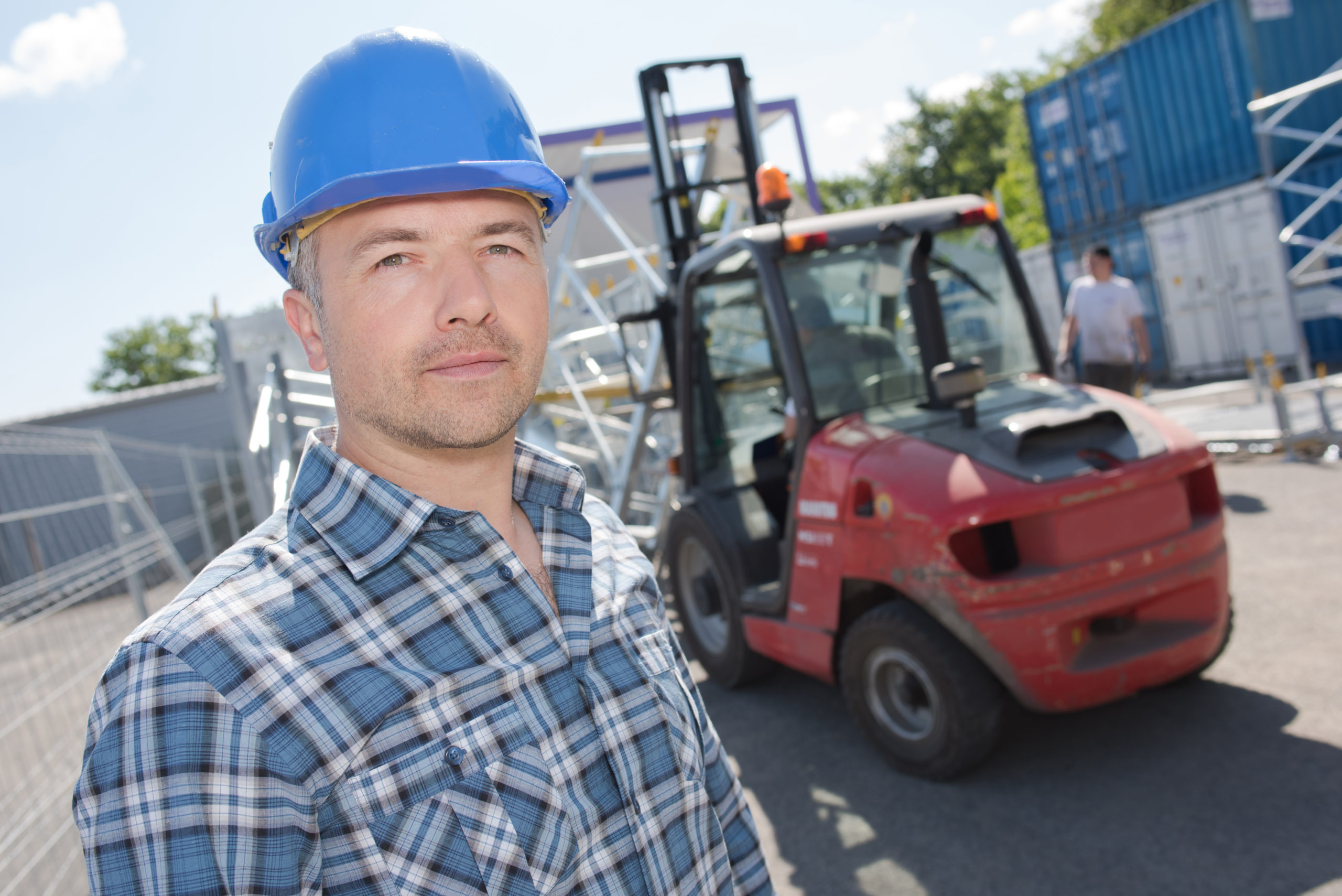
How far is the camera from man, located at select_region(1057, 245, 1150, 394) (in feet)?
24.2

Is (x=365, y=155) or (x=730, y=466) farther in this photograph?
(x=730, y=466)

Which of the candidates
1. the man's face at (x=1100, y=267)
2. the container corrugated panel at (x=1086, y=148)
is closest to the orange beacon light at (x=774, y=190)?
the man's face at (x=1100, y=267)

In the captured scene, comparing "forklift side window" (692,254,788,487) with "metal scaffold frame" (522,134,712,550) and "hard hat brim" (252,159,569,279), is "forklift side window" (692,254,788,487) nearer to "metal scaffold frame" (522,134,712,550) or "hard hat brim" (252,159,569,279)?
"metal scaffold frame" (522,134,712,550)

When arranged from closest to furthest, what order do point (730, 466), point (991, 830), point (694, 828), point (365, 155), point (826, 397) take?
point (365, 155) < point (694, 828) < point (991, 830) < point (826, 397) < point (730, 466)

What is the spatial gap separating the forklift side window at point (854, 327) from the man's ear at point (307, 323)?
2.99 m

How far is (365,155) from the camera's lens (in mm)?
1186

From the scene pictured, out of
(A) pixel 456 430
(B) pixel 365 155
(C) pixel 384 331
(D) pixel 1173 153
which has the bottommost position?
(A) pixel 456 430

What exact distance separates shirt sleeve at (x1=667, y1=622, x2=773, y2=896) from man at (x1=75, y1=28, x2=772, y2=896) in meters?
0.04

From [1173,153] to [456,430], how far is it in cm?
1633

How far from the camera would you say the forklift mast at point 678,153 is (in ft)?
17.7

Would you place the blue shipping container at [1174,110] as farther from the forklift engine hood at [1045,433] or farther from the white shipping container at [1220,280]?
the forklift engine hood at [1045,433]

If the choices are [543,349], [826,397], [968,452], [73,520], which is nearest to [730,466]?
[826,397]

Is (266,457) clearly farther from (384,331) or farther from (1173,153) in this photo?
(1173,153)

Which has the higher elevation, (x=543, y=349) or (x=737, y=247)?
(x=737, y=247)
